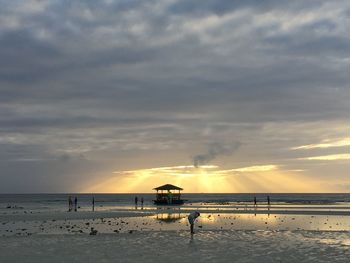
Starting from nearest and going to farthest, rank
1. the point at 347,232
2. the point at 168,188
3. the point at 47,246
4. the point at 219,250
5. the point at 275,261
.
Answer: the point at 275,261
the point at 219,250
the point at 47,246
the point at 347,232
the point at 168,188

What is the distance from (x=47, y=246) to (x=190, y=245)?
7.96 metres

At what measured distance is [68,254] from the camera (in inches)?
847

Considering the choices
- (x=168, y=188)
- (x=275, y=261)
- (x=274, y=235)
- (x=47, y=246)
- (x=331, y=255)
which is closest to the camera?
(x=275, y=261)

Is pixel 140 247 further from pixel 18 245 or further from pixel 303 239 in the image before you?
pixel 303 239

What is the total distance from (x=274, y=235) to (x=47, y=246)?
14612mm

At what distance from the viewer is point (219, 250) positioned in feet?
73.9

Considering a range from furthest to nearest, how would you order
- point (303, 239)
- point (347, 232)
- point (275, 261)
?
point (347, 232), point (303, 239), point (275, 261)

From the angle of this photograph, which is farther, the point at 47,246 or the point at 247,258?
the point at 47,246

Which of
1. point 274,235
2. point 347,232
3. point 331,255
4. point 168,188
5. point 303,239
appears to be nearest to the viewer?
point 331,255

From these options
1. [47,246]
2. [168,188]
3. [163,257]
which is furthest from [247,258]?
[168,188]

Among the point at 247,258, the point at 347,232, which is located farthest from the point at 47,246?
the point at 347,232

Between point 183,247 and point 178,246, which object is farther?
point 178,246

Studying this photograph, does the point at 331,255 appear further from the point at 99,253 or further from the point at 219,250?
the point at 99,253

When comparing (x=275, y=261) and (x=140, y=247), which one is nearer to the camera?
(x=275, y=261)
